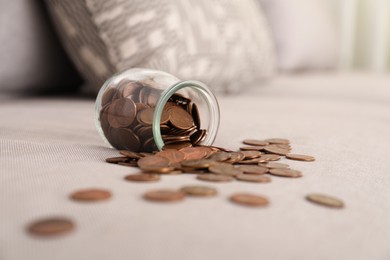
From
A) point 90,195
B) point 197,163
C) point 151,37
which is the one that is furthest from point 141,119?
point 151,37

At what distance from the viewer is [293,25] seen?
1.99 meters

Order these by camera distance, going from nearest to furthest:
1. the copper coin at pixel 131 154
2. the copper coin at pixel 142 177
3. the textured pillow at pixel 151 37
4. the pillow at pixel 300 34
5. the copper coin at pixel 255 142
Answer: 1. the copper coin at pixel 142 177
2. the copper coin at pixel 131 154
3. the copper coin at pixel 255 142
4. the textured pillow at pixel 151 37
5. the pillow at pixel 300 34

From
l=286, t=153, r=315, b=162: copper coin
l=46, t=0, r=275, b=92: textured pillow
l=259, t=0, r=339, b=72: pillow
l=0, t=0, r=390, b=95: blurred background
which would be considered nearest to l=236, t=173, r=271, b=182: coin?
l=286, t=153, r=315, b=162: copper coin

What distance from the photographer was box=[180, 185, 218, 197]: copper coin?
1.46ft

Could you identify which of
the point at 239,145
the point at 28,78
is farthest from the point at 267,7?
the point at 239,145

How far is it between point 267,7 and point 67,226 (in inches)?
67.8

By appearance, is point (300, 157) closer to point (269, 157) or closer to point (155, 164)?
point (269, 157)

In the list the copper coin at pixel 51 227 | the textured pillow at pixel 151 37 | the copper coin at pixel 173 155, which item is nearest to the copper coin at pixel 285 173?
the copper coin at pixel 173 155

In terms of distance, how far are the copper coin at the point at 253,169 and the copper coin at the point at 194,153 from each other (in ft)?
0.19

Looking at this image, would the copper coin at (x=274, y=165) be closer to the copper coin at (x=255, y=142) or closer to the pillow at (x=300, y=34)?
the copper coin at (x=255, y=142)

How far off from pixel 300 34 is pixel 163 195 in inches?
66.9

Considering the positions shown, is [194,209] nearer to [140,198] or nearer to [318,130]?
[140,198]

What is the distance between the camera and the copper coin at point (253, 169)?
Answer: 1.77ft

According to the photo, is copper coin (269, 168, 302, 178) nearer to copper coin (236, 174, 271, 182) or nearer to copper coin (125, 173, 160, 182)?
copper coin (236, 174, 271, 182)
